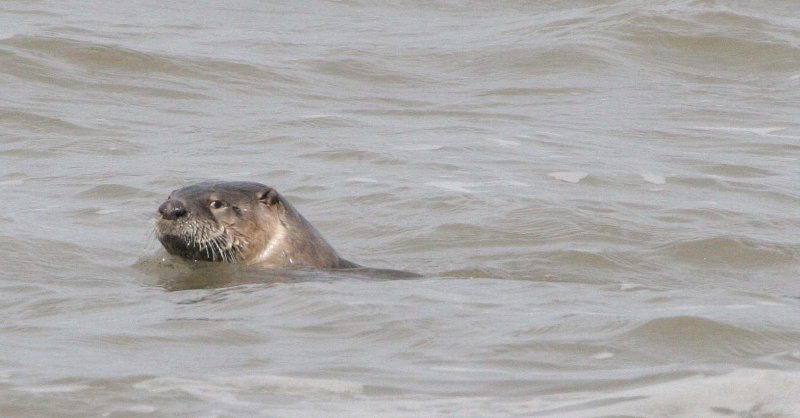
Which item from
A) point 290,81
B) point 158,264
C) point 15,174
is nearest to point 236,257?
point 158,264

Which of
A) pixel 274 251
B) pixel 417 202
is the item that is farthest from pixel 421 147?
pixel 274 251

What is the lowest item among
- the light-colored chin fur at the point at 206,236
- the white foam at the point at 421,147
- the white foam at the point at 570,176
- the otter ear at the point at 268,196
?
the white foam at the point at 421,147

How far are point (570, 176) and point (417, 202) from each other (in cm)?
133

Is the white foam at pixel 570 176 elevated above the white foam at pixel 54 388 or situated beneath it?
situated beneath

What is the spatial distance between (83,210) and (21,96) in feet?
12.4

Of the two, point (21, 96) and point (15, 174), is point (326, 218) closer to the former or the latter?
point (15, 174)

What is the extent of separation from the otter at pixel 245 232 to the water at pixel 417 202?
19cm

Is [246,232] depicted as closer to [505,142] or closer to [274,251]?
[274,251]

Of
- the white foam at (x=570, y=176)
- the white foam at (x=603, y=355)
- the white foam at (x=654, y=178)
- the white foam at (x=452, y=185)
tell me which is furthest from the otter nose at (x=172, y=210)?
the white foam at (x=654, y=178)

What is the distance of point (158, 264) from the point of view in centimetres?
861

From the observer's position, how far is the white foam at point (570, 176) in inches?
439

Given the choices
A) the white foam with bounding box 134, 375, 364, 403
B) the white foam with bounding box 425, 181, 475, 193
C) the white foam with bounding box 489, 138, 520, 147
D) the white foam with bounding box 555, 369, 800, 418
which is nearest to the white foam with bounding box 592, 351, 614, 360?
the white foam with bounding box 555, 369, 800, 418

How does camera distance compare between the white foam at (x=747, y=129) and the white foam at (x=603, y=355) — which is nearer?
the white foam at (x=603, y=355)

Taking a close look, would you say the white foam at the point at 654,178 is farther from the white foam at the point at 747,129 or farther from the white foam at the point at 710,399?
the white foam at the point at 710,399
